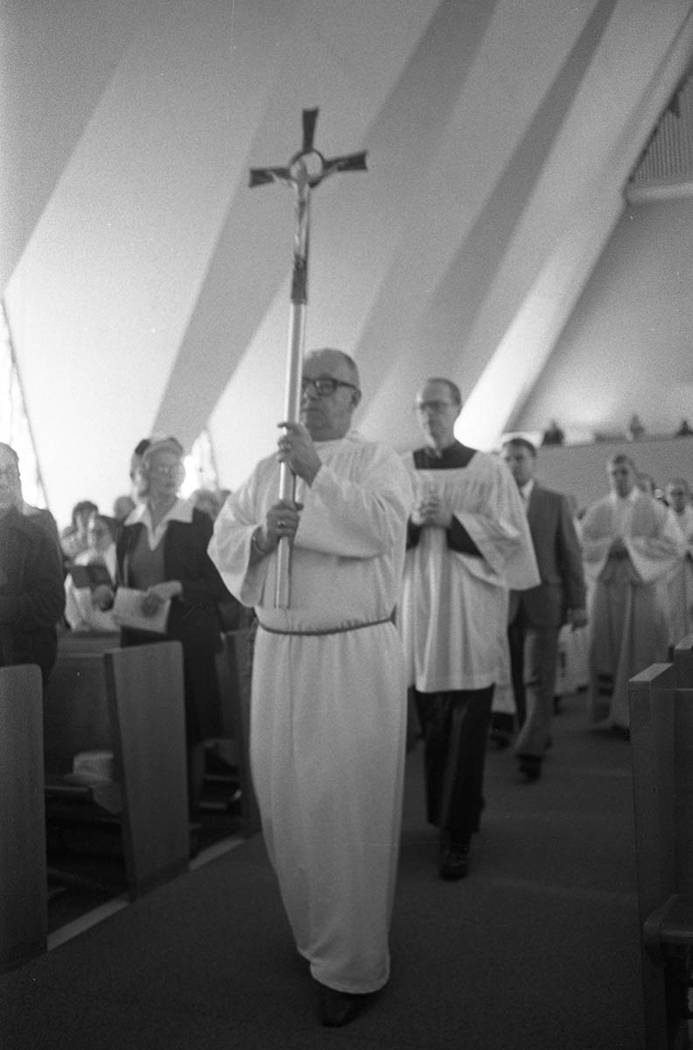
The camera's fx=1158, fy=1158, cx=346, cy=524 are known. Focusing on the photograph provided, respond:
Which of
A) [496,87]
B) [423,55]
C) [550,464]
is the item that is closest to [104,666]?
[550,464]

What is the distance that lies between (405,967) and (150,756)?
1.52 metres

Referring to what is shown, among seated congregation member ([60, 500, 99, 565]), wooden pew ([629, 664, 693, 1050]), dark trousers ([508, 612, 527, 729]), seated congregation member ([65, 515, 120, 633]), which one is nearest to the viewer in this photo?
wooden pew ([629, 664, 693, 1050])

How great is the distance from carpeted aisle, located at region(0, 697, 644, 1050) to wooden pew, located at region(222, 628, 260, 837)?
11.5 inches

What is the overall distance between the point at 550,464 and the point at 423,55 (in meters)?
7.30

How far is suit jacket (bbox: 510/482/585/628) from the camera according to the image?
6660mm

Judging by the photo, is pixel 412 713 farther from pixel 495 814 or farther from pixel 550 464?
pixel 550 464

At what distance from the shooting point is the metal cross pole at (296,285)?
3.22 m

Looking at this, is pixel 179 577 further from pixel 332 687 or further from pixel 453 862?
pixel 332 687

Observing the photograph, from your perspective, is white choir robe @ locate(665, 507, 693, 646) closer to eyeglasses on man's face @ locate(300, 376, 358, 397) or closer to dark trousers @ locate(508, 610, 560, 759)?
dark trousers @ locate(508, 610, 560, 759)

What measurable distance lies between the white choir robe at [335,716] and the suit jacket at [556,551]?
328 centimetres

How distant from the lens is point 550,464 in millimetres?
4688

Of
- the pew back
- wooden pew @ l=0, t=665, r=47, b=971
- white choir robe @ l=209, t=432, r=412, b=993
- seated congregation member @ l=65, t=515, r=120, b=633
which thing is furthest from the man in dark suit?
wooden pew @ l=0, t=665, r=47, b=971

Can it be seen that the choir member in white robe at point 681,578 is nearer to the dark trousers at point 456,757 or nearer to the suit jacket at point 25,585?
the dark trousers at point 456,757

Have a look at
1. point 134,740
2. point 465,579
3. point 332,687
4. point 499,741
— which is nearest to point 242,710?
point 134,740
